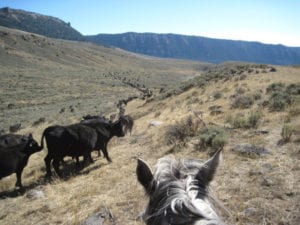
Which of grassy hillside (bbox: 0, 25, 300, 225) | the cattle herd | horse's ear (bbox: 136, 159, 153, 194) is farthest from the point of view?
the cattle herd

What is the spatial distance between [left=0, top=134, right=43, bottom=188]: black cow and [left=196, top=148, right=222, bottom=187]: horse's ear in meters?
7.07

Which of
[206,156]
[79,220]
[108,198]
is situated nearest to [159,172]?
[79,220]

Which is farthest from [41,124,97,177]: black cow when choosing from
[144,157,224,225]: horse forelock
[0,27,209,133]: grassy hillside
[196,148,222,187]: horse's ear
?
[0,27,209,133]: grassy hillside

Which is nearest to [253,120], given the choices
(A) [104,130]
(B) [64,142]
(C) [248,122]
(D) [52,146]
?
(C) [248,122]

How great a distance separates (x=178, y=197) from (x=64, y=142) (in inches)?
303

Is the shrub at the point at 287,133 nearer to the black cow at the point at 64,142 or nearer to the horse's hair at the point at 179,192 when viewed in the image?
the black cow at the point at 64,142

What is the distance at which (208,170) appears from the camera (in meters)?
2.25

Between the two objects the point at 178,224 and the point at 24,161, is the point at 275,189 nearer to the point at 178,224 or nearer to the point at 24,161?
the point at 178,224

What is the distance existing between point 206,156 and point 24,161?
4.85 meters

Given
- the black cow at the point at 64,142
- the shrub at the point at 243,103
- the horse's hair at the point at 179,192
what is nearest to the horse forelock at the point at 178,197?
the horse's hair at the point at 179,192

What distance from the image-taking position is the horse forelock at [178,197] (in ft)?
6.13

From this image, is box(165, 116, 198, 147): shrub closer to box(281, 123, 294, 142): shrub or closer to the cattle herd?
the cattle herd

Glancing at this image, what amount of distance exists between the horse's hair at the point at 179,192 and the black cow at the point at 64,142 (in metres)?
7.25

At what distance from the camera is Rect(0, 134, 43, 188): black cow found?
8.15 meters
